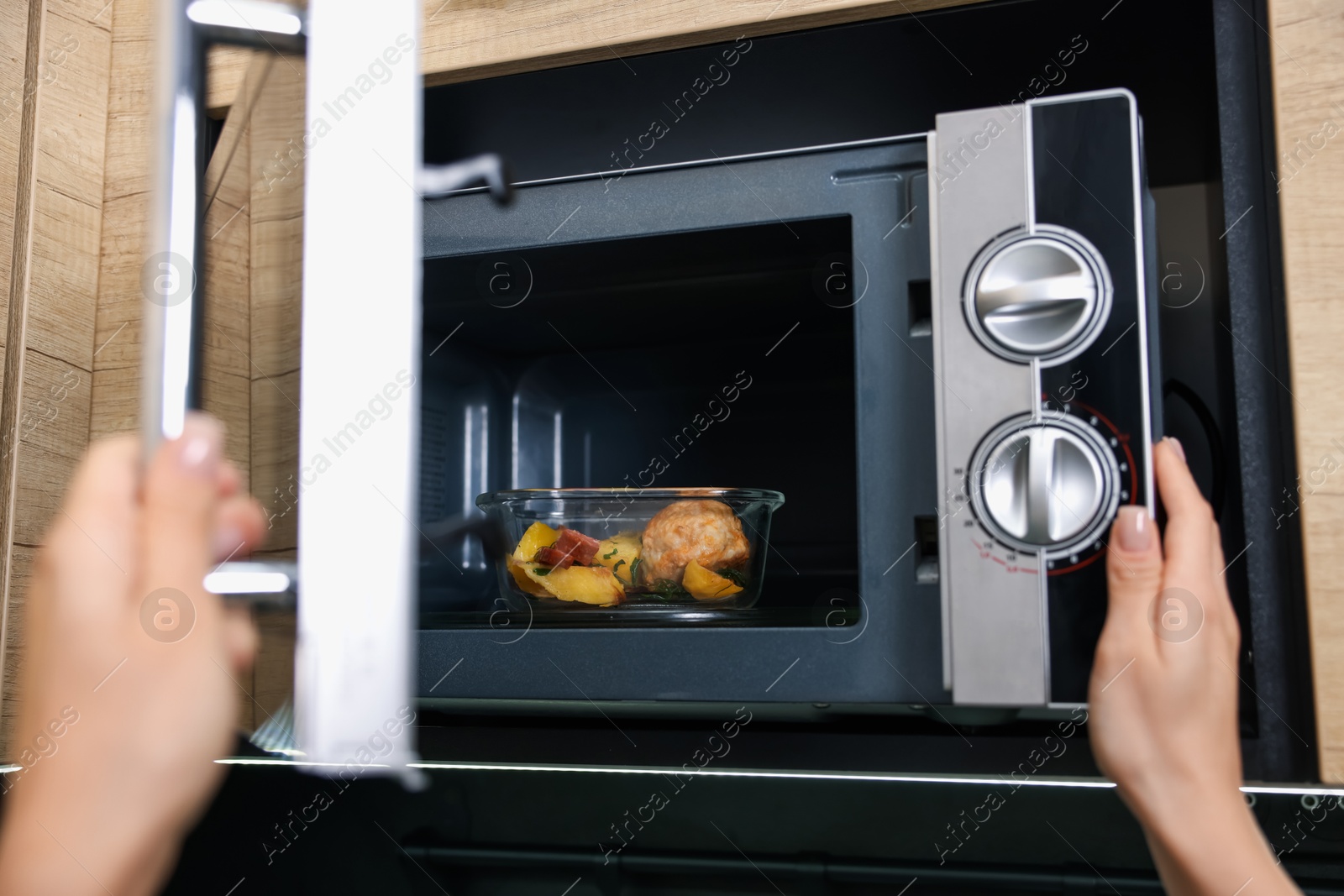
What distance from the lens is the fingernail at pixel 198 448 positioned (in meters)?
0.36

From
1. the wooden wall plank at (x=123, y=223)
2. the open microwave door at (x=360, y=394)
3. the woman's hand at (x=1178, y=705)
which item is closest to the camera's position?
the open microwave door at (x=360, y=394)

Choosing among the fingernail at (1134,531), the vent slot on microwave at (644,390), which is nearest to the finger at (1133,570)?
the fingernail at (1134,531)

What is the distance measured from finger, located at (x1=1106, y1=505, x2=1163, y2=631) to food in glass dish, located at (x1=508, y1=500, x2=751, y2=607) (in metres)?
0.23

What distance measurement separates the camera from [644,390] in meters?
0.81

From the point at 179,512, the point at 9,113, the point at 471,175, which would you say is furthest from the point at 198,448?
the point at 9,113

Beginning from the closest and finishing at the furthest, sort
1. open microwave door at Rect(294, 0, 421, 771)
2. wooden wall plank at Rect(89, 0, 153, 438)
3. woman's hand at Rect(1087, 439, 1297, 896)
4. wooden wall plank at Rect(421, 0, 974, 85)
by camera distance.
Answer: open microwave door at Rect(294, 0, 421, 771), woman's hand at Rect(1087, 439, 1297, 896), wooden wall plank at Rect(421, 0, 974, 85), wooden wall plank at Rect(89, 0, 153, 438)

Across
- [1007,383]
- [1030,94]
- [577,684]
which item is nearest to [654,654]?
[577,684]

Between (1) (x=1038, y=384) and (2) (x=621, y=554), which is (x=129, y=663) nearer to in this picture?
(2) (x=621, y=554)

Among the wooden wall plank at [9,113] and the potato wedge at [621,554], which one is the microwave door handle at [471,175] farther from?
the wooden wall plank at [9,113]

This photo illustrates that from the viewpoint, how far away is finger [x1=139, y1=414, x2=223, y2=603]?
0.35 metres

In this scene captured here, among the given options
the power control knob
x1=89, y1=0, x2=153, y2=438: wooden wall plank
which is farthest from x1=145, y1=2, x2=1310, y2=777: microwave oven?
x1=89, y1=0, x2=153, y2=438: wooden wall plank

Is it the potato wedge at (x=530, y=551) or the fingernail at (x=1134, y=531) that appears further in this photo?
the potato wedge at (x=530, y=551)

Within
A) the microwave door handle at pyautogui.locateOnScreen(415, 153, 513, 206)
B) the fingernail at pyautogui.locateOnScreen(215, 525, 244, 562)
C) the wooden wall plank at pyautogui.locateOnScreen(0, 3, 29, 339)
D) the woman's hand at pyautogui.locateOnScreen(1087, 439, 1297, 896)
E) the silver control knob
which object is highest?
the wooden wall plank at pyautogui.locateOnScreen(0, 3, 29, 339)

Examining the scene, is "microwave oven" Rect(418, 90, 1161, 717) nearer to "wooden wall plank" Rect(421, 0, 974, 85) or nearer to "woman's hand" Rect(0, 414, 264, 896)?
"wooden wall plank" Rect(421, 0, 974, 85)
